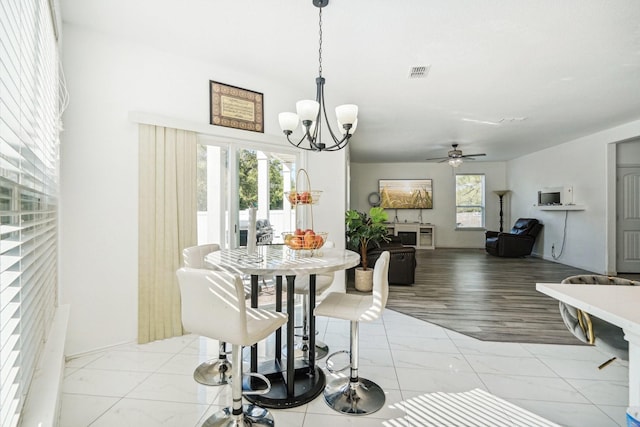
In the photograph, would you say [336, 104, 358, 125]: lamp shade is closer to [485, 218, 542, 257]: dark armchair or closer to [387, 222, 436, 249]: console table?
[485, 218, 542, 257]: dark armchair

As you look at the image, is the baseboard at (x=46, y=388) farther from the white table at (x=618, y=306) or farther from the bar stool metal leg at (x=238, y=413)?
the white table at (x=618, y=306)

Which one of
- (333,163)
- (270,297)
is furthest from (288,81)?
(270,297)

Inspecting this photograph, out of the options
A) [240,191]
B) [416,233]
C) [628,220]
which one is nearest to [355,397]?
[240,191]

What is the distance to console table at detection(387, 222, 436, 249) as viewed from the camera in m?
9.29

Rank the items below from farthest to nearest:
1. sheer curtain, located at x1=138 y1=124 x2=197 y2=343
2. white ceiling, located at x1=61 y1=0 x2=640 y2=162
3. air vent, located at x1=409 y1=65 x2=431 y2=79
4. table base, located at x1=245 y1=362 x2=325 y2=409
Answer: air vent, located at x1=409 y1=65 x2=431 y2=79 < sheer curtain, located at x1=138 y1=124 x2=197 y2=343 < white ceiling, located at x1=61 y1=0 x2=640 y2=162 < table base, located at x1=245 y1=362 x2=325 y2=409

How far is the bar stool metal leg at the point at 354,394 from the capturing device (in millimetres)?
1840

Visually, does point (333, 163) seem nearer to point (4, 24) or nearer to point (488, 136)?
point (4, 24)

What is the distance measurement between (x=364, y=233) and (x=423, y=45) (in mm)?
2633

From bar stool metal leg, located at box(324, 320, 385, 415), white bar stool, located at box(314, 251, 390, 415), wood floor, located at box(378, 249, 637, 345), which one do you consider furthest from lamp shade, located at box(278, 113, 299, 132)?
wood floor, located at box(378, 249, 637, 345)

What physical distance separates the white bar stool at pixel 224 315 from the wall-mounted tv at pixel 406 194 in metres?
8.32

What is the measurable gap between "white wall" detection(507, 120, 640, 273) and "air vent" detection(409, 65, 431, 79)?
14.5 ft

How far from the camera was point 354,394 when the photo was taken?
194cm

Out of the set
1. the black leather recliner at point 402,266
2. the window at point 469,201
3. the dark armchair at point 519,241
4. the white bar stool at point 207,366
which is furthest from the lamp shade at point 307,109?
the window at point 469,201

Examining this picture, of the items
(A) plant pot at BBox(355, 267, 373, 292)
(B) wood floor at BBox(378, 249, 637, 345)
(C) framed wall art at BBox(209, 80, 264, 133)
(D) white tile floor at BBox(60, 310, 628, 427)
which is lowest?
(D) white tile floor at BBox(60, 310, 628, 427)
